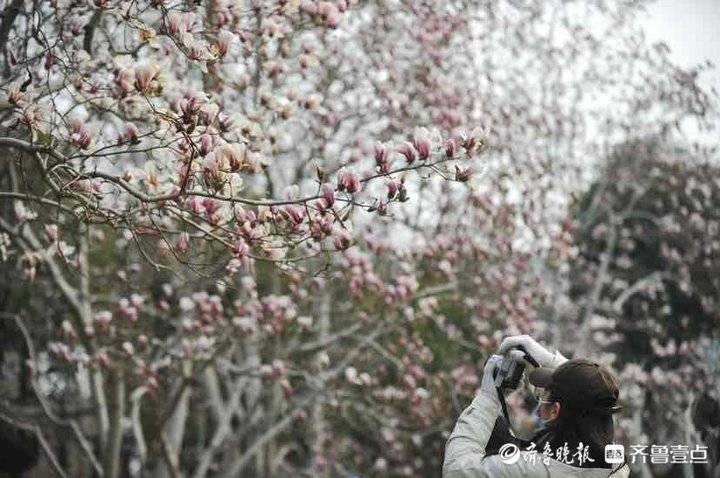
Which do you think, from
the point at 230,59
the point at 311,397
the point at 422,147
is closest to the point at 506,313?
the point at 311,397

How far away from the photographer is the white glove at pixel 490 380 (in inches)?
79.0

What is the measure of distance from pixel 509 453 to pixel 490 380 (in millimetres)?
176

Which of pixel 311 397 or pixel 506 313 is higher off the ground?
pixel 506 313

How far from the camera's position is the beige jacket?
1.89m

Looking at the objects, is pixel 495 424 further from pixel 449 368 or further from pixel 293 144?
pixel 449 368

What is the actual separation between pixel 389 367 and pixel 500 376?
24.6 feet

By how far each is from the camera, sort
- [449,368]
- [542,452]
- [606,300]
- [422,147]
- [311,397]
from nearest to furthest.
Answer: [542,452], [422,147], [311,397], [449,368], [606,300]

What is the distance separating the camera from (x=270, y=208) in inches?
112

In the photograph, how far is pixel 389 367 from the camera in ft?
31.0

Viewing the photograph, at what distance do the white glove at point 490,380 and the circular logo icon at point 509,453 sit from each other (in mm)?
121

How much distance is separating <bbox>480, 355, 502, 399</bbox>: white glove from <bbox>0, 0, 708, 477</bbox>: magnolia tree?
707 mm

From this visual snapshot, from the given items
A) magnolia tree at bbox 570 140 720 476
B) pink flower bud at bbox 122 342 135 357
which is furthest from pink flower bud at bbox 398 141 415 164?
magnolia tree at bbox 570 140 720 476

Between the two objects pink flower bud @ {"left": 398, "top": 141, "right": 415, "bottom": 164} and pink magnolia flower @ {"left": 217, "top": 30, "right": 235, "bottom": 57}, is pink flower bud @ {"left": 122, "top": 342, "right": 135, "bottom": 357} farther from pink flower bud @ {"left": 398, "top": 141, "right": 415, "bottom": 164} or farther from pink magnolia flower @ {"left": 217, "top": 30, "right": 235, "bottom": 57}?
pink flower bud @ {"left": 398, "top": 141, "right": 415, "bottom": 164}

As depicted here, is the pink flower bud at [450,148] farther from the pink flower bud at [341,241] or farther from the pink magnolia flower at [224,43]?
the pink magnolia flower at [224,43]
